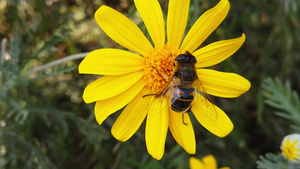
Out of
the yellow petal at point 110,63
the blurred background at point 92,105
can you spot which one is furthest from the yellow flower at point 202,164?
the yellow petal at point 110,63

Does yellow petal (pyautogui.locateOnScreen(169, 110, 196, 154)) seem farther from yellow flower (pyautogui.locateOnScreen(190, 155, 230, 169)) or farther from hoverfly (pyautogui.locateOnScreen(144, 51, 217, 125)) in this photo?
yellow flower (pyautogui.locateOnScreen(190, 155, 230, 169))

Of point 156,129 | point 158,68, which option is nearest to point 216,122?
point 156,129

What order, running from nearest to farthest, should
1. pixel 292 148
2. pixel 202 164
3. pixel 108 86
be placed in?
pixel 108 86 < pixel 292 148 < pixel 202 164

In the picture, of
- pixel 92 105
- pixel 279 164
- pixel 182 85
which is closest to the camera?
pixel 182 85

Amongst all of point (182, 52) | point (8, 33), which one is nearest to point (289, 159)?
point (182, 52)

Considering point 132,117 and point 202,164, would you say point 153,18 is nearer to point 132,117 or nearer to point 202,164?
point 132,117

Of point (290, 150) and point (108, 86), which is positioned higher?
point (108, 86)

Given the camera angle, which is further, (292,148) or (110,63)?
(292,148)

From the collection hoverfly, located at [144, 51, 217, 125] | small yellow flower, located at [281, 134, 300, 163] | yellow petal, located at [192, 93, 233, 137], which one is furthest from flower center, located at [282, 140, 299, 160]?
hoverfly, located at [144, 51, 217, 125]
